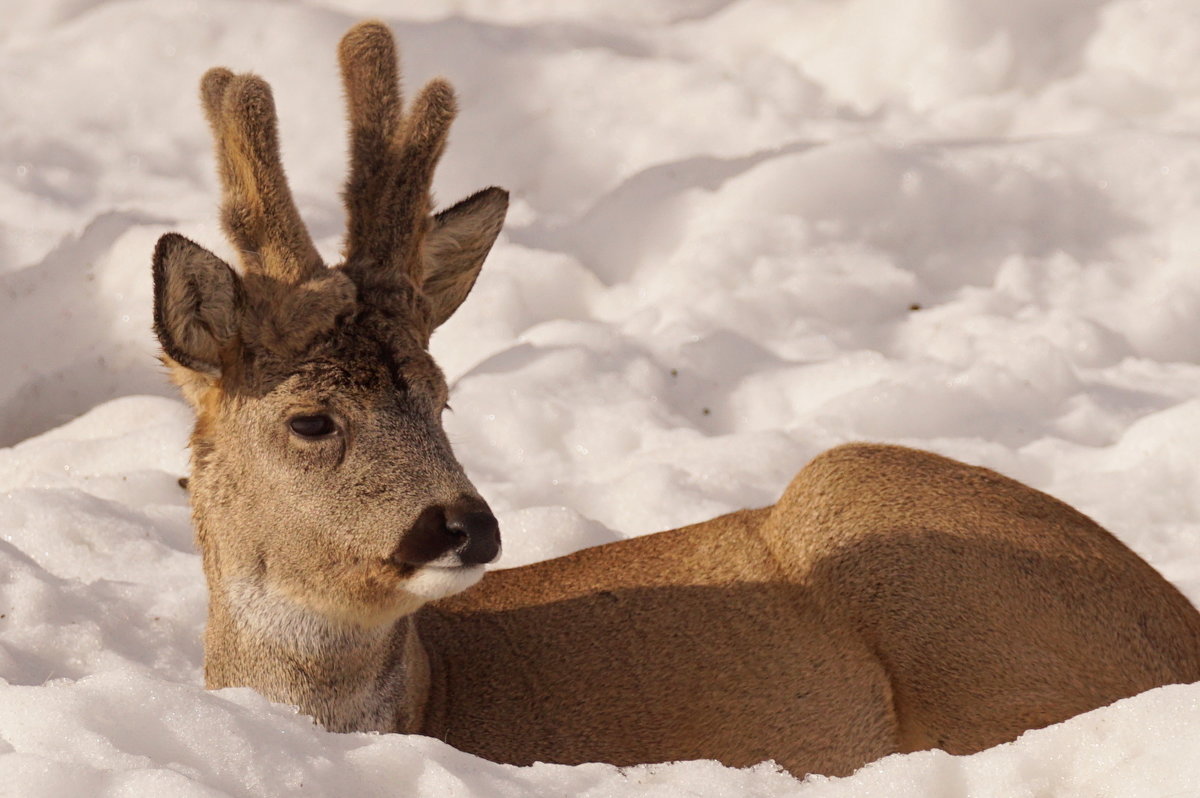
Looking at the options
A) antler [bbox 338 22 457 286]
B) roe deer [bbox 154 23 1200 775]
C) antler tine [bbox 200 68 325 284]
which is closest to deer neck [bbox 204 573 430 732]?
roe deer [bbox 154 23 1200 775]

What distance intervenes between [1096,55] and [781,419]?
4264 mm

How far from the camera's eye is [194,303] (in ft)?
13.9

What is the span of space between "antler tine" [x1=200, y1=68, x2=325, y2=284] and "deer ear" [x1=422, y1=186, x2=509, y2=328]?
21.3 inches

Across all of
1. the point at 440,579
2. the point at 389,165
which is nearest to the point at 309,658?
the point at 440,579

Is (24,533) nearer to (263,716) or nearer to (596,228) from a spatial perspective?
(263,716)

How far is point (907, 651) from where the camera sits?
4.86m

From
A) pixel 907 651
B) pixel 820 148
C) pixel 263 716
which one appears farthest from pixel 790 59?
pixel 263 716

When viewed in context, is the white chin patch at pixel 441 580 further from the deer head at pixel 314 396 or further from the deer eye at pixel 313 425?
the deer eye at pixel 313 425

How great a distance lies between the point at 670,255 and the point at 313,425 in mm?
4858

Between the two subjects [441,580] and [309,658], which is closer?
[441,580]

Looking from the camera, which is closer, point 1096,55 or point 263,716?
point 263,716

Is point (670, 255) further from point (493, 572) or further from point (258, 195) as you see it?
point (258, 195)

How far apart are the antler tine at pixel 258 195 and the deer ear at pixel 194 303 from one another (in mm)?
186

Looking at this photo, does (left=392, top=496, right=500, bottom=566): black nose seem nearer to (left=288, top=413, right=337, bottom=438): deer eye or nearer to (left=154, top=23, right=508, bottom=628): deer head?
(left=154, top=23, right=508, bottom=628): deer head
